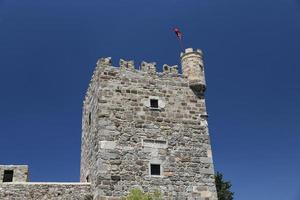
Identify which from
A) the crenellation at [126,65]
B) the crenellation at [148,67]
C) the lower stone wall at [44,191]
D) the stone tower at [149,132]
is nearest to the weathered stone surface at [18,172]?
the lower stone wall at [44,191]

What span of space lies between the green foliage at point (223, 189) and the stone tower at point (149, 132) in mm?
11153

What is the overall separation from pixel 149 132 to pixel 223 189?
13.0 metres

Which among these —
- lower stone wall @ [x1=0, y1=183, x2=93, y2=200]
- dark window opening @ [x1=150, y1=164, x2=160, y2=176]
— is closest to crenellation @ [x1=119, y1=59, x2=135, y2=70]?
dark window opening @ [x1=150, y1=164, x2=160, y2=176]

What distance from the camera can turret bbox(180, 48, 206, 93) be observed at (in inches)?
714

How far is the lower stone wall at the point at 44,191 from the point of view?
15.3 meters

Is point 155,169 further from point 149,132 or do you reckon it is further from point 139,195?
point 139,195

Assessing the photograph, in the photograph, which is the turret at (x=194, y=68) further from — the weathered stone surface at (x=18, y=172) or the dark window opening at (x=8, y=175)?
the dark window opening at (x=8, y=175)

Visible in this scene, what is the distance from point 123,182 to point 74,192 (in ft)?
7.14

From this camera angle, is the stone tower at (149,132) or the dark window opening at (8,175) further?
the dark window opening at (8,175)

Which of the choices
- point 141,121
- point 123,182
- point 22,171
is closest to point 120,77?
point 141,121

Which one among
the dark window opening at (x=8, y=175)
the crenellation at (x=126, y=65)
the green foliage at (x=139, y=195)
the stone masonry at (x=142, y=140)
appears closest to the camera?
the green foliage at (x=139, y=195)

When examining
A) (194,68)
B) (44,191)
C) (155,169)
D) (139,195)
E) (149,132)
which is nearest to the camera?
(139,195)

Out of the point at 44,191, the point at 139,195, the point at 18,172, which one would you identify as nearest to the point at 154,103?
the point at 139,195

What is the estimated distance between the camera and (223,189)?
2734cm
